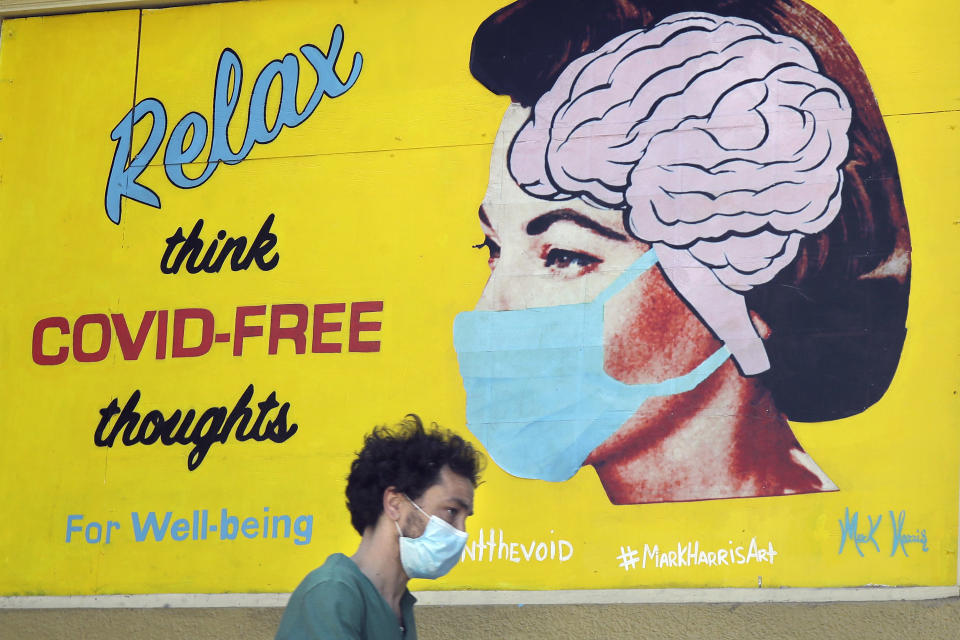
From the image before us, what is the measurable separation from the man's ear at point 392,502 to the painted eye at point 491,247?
3013 mm

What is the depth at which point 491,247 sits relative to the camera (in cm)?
683

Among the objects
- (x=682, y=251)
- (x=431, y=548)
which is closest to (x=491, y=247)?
(x=682, y=251)

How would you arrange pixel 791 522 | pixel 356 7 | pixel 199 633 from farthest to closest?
pixel 356 7, pixel 199 633, pixel 791 522

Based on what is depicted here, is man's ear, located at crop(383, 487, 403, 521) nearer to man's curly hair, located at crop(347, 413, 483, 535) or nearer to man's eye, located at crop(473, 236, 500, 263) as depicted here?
man's curly hair, located at crop(347, 413, 483, 535)

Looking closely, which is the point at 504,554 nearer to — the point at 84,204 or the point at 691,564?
the point at 691,564

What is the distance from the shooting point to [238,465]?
6891 mm

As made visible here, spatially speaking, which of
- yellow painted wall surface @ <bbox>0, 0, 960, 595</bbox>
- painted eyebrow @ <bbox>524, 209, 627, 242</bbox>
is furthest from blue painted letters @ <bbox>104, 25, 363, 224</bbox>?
painted eyebrow @ <bbox>524, 209, 627, 242</bbox>

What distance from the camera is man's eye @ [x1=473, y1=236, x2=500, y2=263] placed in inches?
269

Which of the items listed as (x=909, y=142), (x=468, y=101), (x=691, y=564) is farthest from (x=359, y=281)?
(x=909, y=142)

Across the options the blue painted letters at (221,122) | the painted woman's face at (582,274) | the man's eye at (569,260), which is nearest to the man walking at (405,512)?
the painted woman's face at (582,274)

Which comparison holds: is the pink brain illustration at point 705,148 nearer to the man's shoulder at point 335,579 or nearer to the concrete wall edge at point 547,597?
the concrete wall edge at point 547,597

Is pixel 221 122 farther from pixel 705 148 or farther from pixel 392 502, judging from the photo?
pixel 392 502

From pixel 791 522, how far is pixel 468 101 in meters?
2.46
